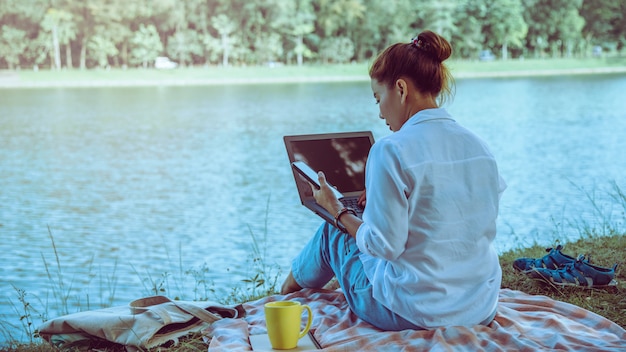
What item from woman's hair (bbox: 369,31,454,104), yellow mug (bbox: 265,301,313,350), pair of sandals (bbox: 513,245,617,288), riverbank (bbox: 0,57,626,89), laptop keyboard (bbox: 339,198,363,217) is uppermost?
woman's hair (bbox: 369,31,454,104)

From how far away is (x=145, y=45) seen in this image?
40.2m

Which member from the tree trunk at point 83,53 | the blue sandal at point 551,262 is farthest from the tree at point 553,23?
the blue sandal at point 551,262

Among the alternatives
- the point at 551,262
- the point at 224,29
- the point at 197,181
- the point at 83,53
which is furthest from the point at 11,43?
the point at 551,262

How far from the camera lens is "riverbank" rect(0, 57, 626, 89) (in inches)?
1409

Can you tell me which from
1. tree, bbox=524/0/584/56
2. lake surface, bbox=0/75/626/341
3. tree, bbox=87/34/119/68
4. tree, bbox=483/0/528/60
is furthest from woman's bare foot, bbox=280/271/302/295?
tree, bbox=524/0/584/56

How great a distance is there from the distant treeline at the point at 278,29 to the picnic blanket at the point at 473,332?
128 ft

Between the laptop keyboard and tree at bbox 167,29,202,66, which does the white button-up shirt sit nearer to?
the laptop keyboard

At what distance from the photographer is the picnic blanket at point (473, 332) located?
6.45 ft

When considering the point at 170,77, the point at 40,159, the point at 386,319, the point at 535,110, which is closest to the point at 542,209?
the point at 386,319

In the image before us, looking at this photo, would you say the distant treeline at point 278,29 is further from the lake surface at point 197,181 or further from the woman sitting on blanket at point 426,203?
the woman sitting on blanket at point 426,203

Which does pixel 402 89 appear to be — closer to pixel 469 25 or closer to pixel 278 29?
pixel 278 29

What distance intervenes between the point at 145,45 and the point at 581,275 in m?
39.3

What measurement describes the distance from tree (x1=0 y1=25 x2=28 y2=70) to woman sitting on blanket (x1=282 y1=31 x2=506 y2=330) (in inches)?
1582

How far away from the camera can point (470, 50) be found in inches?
1732
